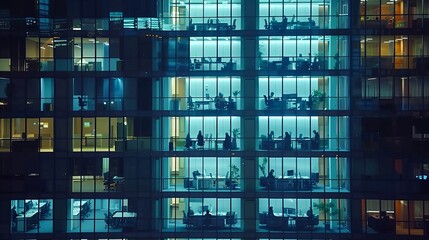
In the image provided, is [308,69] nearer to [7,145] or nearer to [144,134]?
[144,134]

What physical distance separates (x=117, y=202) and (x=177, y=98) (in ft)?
25.5

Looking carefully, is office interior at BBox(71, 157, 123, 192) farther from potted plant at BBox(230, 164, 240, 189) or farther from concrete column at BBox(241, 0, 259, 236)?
concrete column at BBox(241, 0, 259, 236)

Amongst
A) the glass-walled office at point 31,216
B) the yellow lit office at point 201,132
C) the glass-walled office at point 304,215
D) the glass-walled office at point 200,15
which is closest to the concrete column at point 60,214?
the glass-walled office at point 31,216

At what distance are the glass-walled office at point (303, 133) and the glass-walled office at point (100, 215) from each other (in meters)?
9.62

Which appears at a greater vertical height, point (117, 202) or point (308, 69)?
point (308, 69)

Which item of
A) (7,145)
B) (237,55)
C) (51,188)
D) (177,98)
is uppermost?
(237,55)

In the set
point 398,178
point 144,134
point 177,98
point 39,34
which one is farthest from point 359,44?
point 39,34

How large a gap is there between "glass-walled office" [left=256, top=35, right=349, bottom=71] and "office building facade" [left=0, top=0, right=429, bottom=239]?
0.14 m

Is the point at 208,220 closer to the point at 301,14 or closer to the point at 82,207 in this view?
the point at 82,207

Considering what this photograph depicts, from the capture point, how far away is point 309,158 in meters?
39.3

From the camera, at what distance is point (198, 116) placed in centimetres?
3847

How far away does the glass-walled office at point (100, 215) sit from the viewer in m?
38.3

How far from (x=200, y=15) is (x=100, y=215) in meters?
14.7

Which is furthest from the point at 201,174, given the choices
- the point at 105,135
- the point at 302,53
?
the point at 302,53
